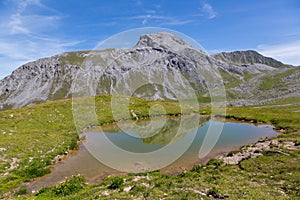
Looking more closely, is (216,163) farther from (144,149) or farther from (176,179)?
(144,149)

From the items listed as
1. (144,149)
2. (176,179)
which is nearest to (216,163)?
(176,179)

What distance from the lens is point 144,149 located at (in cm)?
2509

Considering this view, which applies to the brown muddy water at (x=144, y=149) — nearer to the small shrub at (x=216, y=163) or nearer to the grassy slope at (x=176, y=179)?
the small shrub at (x=216, y=163)

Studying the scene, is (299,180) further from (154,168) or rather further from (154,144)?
(154,144)

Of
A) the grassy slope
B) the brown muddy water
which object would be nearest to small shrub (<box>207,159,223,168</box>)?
the grassy slope

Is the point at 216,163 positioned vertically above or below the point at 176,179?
below

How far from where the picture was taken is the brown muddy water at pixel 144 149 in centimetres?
1930

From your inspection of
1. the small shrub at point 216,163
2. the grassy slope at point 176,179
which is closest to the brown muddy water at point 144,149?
the small shrub at point 216,163

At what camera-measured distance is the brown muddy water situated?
63.3 feet

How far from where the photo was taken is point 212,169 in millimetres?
17156

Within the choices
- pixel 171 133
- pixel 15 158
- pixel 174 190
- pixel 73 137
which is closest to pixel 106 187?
pixel 174 190

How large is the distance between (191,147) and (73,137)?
655 inches

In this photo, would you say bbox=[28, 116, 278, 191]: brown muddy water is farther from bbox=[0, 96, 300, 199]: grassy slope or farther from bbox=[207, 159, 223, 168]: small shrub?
bbox=[0, 96, 300, 199]: grassy slope

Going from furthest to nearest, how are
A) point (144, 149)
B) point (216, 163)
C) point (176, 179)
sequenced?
point (144, 149) < point (216, 163) < point (176, 179)
